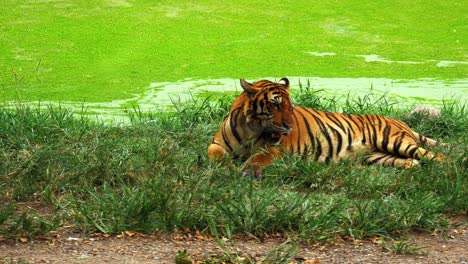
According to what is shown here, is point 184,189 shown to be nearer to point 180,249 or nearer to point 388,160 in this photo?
point 180,249

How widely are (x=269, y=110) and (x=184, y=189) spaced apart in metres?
0.81

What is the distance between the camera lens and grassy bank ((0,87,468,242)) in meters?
3.50

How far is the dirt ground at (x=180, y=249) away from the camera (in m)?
3.22

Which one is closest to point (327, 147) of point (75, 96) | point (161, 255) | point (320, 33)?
point (161, 255)

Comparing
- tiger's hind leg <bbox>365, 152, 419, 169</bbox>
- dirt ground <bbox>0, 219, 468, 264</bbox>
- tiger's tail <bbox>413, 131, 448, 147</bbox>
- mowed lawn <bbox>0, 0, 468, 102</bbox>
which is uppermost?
mowed lawn <bbox>0, 0, 468, 102</bbox>

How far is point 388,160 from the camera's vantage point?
4688 mm

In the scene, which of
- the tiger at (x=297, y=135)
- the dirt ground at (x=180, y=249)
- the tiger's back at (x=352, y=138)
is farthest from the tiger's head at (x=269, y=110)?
the dirt ground at (x=180, y=249)

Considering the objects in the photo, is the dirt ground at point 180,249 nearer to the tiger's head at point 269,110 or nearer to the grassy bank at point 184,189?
the grassy bank at point 184,189

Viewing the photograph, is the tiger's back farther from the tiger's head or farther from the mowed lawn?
the mowed lawn

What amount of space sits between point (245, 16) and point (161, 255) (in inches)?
234

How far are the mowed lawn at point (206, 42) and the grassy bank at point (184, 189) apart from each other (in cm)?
169

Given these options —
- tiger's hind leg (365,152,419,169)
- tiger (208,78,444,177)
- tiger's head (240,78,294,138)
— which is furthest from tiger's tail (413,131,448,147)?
tiger's head (240,78,294,138)

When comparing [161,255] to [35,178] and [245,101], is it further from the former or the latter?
[245,101]

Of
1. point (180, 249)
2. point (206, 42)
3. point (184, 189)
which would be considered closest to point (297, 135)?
point (184, 189)
